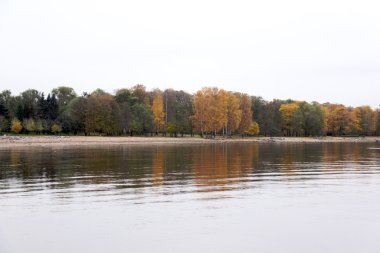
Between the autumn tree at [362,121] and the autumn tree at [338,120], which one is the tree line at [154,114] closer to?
the autumn tree at [338,120]

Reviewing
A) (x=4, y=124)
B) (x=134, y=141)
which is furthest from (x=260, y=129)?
(x=4, y=124)

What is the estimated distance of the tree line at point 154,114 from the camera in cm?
12298

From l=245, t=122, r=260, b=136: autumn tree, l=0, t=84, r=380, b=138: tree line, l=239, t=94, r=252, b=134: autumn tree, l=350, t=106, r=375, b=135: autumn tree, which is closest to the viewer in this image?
l=0, t=84, r=380, b=138: tree line

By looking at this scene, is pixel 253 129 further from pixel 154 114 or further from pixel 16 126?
pixel 16 126

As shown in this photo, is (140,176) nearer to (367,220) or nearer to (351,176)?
(351,176)

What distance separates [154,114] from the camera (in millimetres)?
133125

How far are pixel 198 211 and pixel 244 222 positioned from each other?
2540 millimetres

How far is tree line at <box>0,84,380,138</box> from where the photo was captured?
123 metres

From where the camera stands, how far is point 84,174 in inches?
1284

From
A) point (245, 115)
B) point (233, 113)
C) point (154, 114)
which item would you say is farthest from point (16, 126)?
point (245, 115)

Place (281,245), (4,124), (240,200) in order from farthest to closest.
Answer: (4,124), (240,200), (281,245)

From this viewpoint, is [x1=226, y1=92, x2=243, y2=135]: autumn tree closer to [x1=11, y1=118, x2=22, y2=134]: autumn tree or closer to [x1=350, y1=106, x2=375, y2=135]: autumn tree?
[x1=350, y1=106, x2=375, y2=135]: autumn tree

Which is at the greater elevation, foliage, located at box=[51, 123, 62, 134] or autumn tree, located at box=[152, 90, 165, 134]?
autumn tree, located at box=[152, 90, 165, 134]

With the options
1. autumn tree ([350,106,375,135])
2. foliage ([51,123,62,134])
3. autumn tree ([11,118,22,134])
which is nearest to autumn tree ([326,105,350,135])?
autumn tree ([350,106,375,135])
